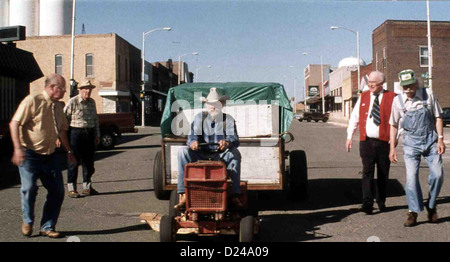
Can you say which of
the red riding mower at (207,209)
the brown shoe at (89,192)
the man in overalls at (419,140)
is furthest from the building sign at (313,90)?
the red riding mower at (207,209)

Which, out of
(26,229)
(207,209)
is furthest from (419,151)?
(26,229)

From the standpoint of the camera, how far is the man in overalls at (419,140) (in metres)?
6.61

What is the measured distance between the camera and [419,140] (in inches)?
261

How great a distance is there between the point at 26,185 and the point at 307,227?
334cm

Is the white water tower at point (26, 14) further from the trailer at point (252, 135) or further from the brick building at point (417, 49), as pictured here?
the trailer at point (252, 135)

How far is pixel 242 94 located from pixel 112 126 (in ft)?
43.1

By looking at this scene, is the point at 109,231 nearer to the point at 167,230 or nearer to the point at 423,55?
the point at 167,230

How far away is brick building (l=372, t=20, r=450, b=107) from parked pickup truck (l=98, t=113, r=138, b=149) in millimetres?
35092

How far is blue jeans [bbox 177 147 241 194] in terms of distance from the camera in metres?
5.74

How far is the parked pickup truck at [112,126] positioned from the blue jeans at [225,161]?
1546 cm

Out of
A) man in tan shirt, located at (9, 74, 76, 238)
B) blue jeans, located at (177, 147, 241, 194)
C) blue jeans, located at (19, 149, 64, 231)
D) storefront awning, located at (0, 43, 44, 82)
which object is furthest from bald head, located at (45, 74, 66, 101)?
storefront awning, located at (0, 43, 44, 82)

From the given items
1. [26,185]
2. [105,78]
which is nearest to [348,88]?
[105,78]

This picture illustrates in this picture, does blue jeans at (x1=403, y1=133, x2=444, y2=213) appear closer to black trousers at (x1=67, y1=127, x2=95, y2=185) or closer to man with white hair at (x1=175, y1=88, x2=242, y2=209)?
man with white hair at (x1=175, y1=88, x2=242, y2=209)
